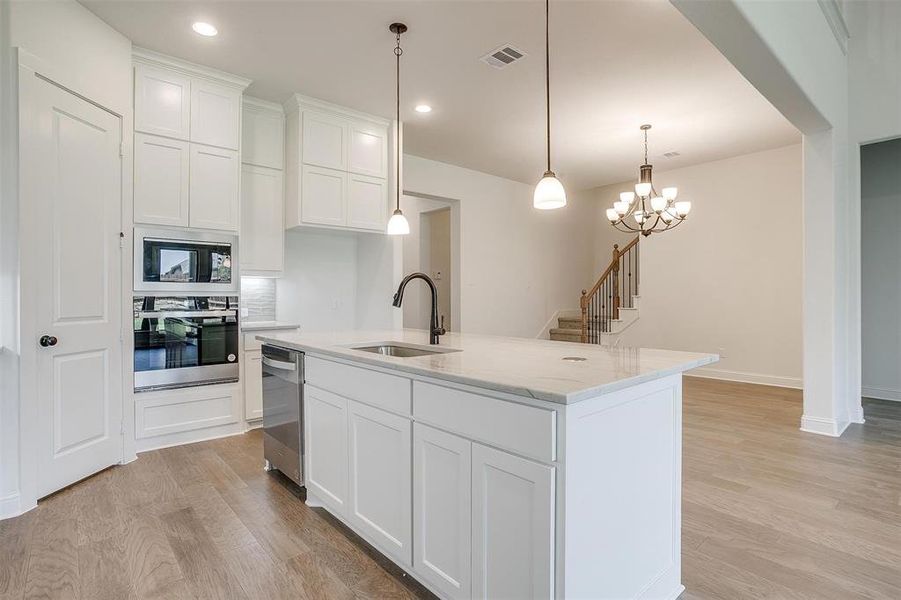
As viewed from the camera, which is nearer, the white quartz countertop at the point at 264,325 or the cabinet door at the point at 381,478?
the cabinet door at the point at 381,478

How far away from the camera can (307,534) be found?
232 cm

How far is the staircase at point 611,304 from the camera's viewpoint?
7352 millimetres

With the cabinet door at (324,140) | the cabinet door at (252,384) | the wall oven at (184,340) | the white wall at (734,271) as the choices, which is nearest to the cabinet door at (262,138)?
the cabinet door at (324,140)

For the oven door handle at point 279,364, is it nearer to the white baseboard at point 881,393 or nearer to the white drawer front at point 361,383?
the white drawer front at point 361,383

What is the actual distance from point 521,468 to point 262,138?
3975mm

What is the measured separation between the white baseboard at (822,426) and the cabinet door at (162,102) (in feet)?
18.5

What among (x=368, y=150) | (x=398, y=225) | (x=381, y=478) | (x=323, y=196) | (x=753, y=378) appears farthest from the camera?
(x=753, y=378)

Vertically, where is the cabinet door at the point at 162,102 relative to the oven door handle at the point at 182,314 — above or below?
above

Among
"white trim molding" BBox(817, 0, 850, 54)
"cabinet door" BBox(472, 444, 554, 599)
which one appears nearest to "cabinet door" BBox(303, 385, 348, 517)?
"cabinet door" BBox(472, 444, 554, 599)

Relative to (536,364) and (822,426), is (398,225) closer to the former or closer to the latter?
(536,364)

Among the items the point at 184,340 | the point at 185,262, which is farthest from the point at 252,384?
the point at 185,262

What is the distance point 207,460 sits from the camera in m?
3.36

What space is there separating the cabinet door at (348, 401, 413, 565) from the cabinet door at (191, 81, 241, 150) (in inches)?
108

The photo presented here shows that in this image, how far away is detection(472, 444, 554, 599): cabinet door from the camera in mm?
1364
